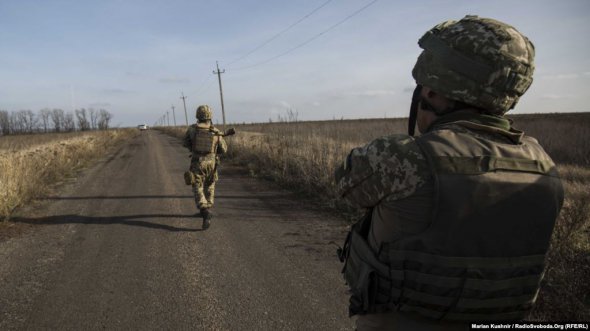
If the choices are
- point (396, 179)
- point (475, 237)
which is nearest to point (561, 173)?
point (475, 237)

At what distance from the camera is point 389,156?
1.30 metres

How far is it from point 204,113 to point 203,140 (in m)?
0.44

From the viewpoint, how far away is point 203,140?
623 centimetres

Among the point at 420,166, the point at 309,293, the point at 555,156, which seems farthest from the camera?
the point at 555,156

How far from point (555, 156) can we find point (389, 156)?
640 inches

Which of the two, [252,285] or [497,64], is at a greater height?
[497,64]

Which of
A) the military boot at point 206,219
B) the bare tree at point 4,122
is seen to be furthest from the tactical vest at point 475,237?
the bare tree at point 4,122

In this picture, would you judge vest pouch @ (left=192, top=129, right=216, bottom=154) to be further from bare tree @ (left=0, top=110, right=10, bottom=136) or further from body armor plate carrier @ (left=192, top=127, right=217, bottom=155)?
bare tree @ (left=0, top=110, right=10, bottom=136)

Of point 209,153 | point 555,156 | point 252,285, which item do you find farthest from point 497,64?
point 555,156

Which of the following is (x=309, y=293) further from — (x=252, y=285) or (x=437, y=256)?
(x=437, y=256)

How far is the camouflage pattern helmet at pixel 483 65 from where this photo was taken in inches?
52.4

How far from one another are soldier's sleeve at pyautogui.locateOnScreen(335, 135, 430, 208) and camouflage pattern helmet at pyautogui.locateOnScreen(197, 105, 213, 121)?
5.14 m

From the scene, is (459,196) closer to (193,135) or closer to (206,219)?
(206,219)

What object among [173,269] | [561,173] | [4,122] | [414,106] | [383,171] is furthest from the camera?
[4,122]
